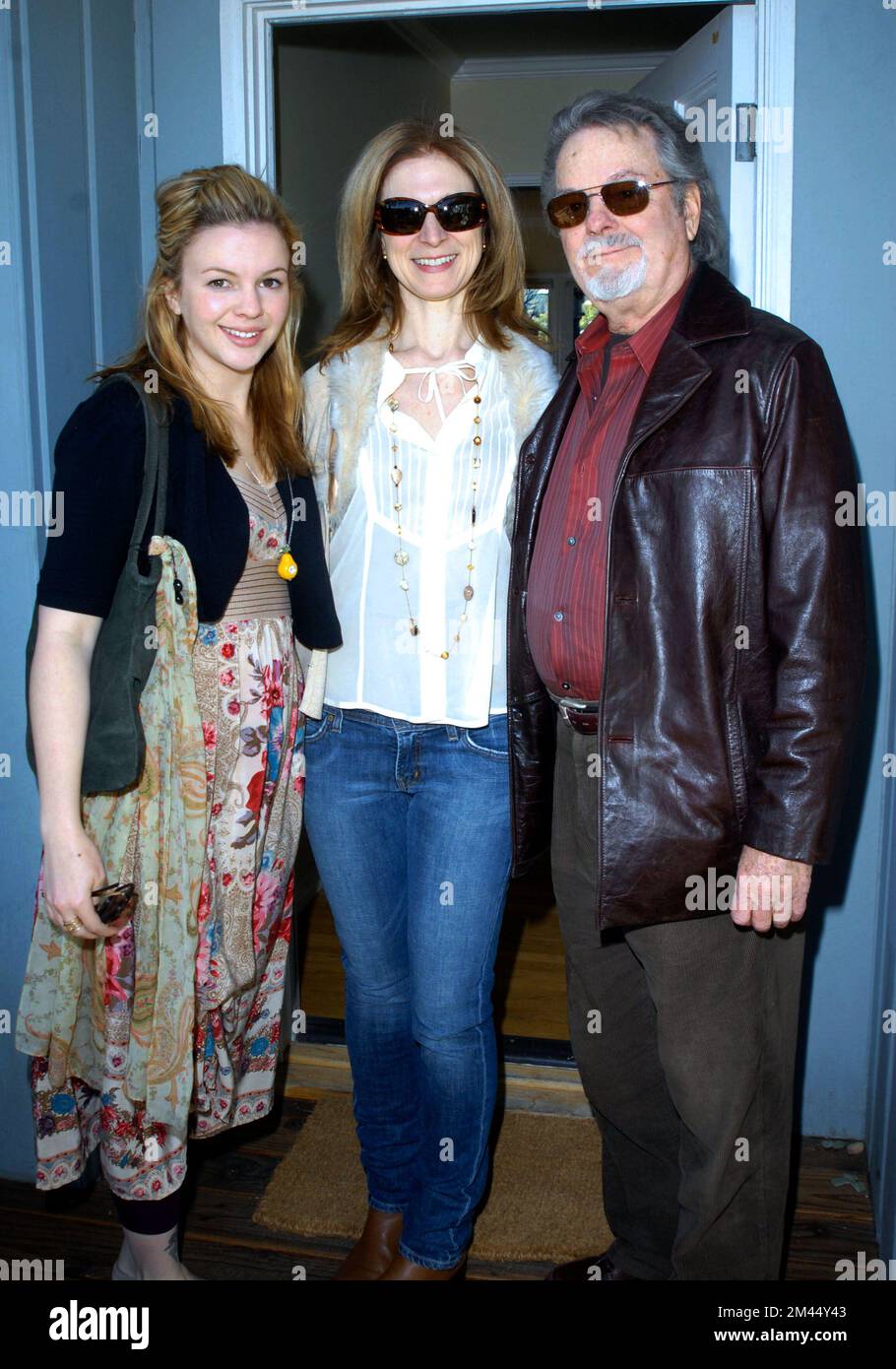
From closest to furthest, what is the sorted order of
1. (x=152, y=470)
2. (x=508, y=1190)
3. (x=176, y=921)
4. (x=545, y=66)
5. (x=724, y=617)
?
1. (x=724, y=617)
2. (x=152, y=470)
3. (x=176, y=921)
4. (x=508, y=1190)
5. (x=545, y=66)

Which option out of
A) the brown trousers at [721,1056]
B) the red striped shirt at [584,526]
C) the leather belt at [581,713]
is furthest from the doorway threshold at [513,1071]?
the red striped shirt at [584,526]

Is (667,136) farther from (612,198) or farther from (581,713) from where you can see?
(581,713)

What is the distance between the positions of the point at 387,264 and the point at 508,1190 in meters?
2.00

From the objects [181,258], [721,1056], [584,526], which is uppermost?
[181,258]

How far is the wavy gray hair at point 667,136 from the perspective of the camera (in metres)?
1.80

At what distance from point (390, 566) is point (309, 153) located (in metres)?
2.62

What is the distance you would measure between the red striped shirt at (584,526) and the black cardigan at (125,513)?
1.30ft

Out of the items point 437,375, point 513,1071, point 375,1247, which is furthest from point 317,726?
point 513,1071

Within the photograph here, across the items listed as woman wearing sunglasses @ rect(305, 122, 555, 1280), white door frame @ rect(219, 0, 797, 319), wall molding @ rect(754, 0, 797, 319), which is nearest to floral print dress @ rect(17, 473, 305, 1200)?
woman wearing sunglasses @ rect(305, 122, 555, 1280)

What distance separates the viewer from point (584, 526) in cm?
180

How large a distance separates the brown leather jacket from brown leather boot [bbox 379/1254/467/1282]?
822mm

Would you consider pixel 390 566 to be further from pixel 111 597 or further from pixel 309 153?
pixel 309 153

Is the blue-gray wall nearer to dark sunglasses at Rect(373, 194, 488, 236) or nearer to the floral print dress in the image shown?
dark sunglasses at Rect(373, 194, 488, 236)

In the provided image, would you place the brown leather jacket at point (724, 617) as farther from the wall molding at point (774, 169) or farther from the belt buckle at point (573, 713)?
the wall molding at point (774, 169)
